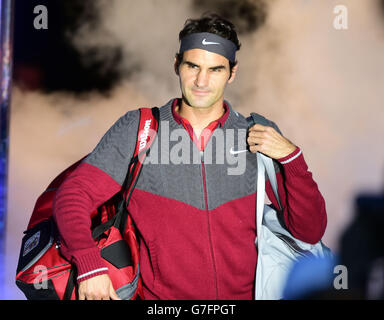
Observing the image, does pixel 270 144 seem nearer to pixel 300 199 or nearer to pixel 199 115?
pixel 300 199

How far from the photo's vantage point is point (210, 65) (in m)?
1.85

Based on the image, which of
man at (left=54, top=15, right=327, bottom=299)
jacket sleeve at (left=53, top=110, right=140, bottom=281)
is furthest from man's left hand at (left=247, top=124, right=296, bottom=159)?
jacket sleeve at (left=53, top=110, right=140, bottom=281)

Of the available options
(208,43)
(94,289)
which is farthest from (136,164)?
(208,43)

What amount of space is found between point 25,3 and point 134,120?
5.76ft

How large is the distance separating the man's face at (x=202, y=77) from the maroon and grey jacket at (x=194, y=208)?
0.44 ft

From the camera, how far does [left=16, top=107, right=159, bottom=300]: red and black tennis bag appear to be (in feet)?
5.44

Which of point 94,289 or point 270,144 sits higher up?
point 270,144

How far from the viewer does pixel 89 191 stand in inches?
65.2

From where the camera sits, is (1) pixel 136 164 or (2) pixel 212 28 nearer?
(1) pixel 136 164

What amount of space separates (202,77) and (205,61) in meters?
0.10

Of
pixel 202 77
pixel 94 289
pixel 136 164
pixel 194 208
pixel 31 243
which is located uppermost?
pixel 202 77

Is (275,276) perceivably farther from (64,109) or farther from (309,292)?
(64,109)


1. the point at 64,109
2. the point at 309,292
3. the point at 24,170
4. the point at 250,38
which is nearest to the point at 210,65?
the point at 309,292

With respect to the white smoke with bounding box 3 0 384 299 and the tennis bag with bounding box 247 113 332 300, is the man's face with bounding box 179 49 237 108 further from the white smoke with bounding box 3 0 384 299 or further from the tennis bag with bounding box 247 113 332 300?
the white smoke with bounding box 3 0 384 299
